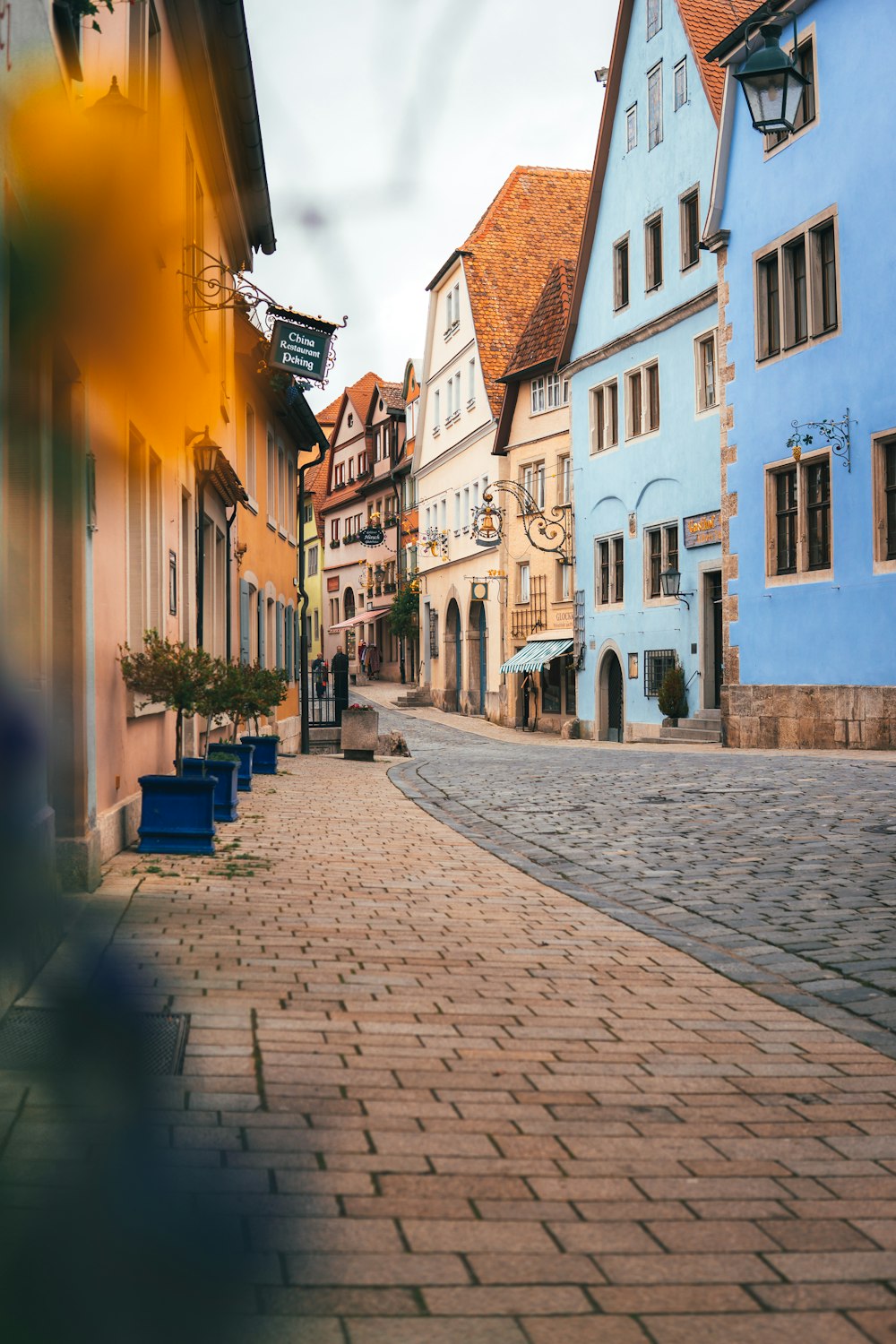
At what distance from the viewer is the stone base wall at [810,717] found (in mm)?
19188

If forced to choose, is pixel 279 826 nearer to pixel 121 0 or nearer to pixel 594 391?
pixel 121 0

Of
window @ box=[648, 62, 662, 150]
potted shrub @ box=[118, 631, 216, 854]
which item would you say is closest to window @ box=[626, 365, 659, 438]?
window @ box=[648, 62, 662, 150]

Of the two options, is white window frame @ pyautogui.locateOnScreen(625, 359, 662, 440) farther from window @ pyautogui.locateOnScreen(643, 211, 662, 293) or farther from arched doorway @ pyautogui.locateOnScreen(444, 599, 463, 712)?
arched doorway @ pyautogui.locateOnScreen(444, 599, 463, 712)

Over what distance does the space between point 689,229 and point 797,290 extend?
20.8 ft

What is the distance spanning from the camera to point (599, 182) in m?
30.8

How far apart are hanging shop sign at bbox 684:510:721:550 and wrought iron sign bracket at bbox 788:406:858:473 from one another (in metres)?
4.24

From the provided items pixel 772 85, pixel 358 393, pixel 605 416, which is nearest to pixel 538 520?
pixel 605 416

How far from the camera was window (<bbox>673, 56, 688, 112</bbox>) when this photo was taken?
26.7m

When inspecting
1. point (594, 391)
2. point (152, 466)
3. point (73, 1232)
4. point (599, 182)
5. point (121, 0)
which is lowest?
point (73, 1232)

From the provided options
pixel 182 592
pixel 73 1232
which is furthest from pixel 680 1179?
pixel 182 592

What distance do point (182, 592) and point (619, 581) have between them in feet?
64.6

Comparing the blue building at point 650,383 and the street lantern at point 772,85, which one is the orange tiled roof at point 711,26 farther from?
the street lantern at point 772,85

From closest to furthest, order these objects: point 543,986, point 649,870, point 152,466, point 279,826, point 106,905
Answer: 1. point 152,466
2. point 106,905
3. point 543,986
4. point 649,870
5. point 279,826

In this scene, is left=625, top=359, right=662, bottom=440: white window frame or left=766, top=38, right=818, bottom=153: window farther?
left=625, top=359, right=662, bottom=440: white window frame
